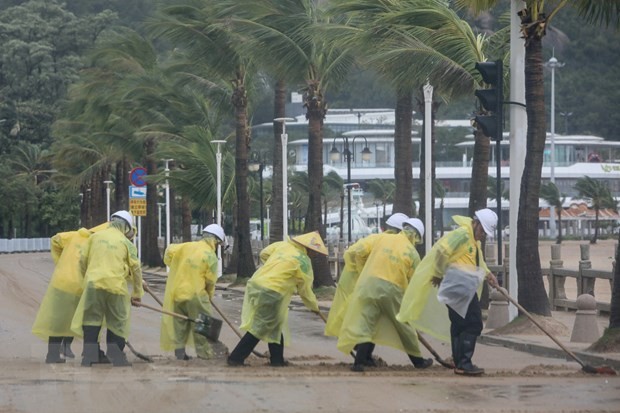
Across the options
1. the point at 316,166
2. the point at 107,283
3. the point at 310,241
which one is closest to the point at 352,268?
the point at 310,241

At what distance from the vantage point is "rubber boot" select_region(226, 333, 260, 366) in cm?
1388

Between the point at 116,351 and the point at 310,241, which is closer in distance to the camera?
the point at 310,241

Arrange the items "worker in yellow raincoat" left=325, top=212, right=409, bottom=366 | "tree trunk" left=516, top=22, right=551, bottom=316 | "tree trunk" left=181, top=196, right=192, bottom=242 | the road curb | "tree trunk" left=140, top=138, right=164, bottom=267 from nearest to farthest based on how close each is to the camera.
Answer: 1. "worker in yellow raincoat" left=325, top=212, right=409, bottom=366
2. the road curb
3. "tree trunk" left=516, top=22, right=551, bottom=316
4. "tree trunk" left=181, top=196, right=192, bottom=242
5. "tree trunk" left=140, top=138, right=164, bottom=267

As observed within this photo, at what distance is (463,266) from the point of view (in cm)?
1318

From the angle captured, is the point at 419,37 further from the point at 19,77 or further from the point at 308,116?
the point at 19,77

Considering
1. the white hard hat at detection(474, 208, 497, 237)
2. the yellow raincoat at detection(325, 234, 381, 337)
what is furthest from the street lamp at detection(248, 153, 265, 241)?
the white hard hat at detection(474, 208, 497, 237)

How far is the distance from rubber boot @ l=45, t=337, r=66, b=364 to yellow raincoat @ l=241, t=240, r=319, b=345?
2340 mm

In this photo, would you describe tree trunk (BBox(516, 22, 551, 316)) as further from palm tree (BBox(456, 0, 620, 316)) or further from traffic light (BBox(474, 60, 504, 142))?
traffic light (BBox(474, 60, 504, 142))

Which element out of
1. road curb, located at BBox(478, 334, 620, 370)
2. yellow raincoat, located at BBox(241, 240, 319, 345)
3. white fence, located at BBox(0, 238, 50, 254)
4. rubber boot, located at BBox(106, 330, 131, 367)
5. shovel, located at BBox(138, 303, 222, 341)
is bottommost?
white fence, located at BBox(0, 238, 50, 254)

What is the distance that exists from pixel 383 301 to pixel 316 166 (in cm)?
1919

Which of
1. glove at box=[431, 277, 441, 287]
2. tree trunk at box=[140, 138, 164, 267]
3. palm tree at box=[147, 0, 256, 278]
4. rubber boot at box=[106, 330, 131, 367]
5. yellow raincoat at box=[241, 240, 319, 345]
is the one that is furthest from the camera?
tree trunk at box=[140, 138, 164, 267]

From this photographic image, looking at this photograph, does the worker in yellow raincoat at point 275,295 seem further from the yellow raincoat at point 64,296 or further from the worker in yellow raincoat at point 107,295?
the yellow raincoat at point 64,296

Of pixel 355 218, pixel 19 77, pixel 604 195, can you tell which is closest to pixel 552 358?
pixel 355 218

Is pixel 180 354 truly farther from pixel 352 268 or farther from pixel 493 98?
pixel 493 98
